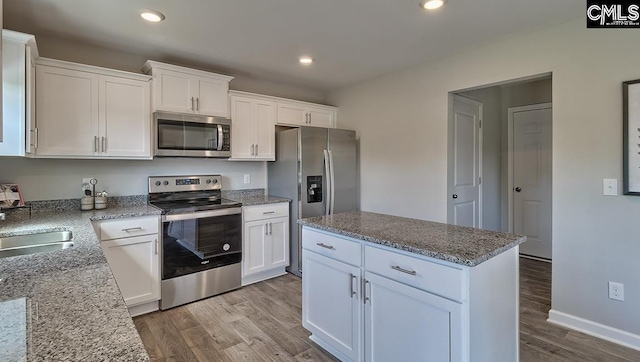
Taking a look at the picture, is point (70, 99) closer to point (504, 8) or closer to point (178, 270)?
point (178, 270)

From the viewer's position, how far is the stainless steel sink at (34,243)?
185 centimetres

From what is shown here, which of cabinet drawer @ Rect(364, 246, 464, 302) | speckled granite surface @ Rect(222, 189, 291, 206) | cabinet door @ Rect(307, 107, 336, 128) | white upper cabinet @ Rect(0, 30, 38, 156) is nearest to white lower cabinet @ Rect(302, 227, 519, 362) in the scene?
cabinet drawer @ Rect(364, 246, 464, 302)

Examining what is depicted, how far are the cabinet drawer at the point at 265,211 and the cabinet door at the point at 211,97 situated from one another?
1.04 meters

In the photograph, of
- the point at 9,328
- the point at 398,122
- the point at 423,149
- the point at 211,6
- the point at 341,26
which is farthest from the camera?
the point at 398,122

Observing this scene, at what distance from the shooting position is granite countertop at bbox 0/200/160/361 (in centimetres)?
67

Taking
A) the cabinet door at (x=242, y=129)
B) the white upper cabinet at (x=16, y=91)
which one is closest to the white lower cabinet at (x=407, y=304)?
the cabinet door at (x=242, y=129)

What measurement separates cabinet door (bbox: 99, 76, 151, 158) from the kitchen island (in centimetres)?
188

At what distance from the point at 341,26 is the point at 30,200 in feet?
9.74

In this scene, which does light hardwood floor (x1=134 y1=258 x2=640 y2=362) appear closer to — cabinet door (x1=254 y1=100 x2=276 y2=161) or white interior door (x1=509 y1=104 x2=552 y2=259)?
white interior door (x1=509 y1=104 x2=552 y2=259)

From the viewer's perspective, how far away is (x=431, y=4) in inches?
85.5

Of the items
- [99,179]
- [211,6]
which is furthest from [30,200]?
[211,6]

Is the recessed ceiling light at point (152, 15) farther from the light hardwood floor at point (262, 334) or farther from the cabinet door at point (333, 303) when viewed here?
the light hardwood floor at point (262, 334)

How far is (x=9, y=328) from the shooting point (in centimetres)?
75

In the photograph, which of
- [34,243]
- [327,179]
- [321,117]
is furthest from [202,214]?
[321,117]
